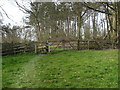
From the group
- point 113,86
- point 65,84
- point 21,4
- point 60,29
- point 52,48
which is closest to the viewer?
point 113,86

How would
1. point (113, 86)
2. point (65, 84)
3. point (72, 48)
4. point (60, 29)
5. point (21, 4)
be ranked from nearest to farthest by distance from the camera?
point (113, 86), point (65, 84), point (21, 4), point (72, 48), point (60, 29)

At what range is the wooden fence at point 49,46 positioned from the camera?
7.44 meters

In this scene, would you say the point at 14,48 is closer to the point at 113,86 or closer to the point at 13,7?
the point at 13,7

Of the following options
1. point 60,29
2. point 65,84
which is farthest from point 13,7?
point 60,29

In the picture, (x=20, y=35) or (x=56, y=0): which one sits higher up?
(x=56, y=0)

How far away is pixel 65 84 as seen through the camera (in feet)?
8.04

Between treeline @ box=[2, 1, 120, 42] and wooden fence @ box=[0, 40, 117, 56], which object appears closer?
wooden fence @ box=[0, 40, 117, 56]

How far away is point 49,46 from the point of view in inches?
329

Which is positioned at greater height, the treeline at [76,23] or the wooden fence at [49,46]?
the treeline at [76,23]

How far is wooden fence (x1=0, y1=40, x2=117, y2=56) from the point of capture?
7.44 m

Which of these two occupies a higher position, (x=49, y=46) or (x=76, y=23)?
(x=76, y=23)

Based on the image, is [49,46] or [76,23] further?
A: [76,23]

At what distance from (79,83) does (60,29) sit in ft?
36.3

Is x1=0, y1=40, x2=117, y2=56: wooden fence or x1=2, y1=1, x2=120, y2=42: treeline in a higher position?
x1=2, y1=1, x2=120, y2=42: treeline
